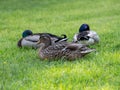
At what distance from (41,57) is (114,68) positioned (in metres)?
1.80

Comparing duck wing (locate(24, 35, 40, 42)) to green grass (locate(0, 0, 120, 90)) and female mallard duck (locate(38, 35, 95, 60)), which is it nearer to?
green grass (locate(0, 0, 120, 90))

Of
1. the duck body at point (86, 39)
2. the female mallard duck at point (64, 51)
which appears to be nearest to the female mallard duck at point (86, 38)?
the duck body at point (86, 39)

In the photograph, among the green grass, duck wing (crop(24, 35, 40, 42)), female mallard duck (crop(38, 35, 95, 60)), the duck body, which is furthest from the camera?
duck wing (crop(24, 35, 40, 42))

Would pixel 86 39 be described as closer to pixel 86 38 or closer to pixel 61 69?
pixel 86 38

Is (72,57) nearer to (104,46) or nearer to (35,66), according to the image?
(35,66)

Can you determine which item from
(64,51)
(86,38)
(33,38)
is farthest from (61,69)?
(33,38)

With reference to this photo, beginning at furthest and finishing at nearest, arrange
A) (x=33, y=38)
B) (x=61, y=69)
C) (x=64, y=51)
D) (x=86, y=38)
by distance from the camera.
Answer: (x=33, y=38) → (x=86, y=38) → (x=64, y=51) → (x=61, y=69)

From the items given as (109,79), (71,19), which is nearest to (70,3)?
(71,19)

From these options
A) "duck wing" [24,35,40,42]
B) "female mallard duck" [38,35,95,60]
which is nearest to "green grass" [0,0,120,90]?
"female mallard duck" [38,35,95,60]

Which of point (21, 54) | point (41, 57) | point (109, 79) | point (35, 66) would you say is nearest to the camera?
point (109, 79)

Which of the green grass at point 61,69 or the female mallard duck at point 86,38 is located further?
the female mallard duck at point 86,38

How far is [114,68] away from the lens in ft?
22.0

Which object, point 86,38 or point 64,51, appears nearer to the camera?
point 64,51

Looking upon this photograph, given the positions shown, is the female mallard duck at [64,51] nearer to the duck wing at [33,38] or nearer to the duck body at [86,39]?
the duck body at [86,39]
